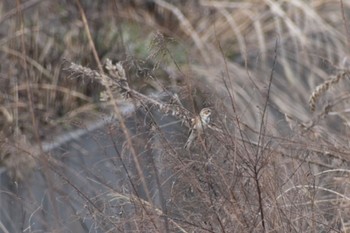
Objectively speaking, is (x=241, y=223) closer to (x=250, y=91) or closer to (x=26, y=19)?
(x=250, y=91)

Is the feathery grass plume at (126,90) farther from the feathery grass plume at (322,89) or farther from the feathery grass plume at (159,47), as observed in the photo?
the feathery grass plume at (322,89)

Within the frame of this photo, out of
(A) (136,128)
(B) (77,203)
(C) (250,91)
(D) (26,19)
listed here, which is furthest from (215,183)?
(D) (26,19)

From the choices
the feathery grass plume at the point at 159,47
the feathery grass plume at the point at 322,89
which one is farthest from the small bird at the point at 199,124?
the feathery grass plume at the point at 322,89

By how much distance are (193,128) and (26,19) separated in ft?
11.1

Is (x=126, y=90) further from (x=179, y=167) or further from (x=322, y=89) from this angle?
(x=322, y=89)

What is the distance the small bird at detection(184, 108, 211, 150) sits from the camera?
2.51 metres

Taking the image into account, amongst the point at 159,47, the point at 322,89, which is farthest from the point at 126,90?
the point at 322,89

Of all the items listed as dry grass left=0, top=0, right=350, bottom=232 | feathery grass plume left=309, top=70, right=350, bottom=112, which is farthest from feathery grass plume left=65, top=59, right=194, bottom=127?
feathery grass plume left=309, top=70, right=350, bottom=112

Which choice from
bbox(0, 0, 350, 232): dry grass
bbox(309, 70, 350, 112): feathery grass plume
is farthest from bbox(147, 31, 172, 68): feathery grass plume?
bbox(309, 70, 350, 112): feathery grass plume

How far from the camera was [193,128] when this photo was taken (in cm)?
252

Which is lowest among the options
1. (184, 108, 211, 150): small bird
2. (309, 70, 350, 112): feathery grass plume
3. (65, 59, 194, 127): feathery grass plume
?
(309, 70, 350, 112): feathery grass plume

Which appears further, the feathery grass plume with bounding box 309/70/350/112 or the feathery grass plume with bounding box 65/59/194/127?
the feathery grass plume with bounding box 309/70/350/112

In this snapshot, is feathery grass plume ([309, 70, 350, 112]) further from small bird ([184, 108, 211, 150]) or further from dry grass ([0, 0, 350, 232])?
small bird ([184, 108, 211, 150])

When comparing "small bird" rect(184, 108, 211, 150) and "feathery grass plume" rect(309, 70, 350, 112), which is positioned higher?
"small bird" rect(184, 108, 211, 150)
